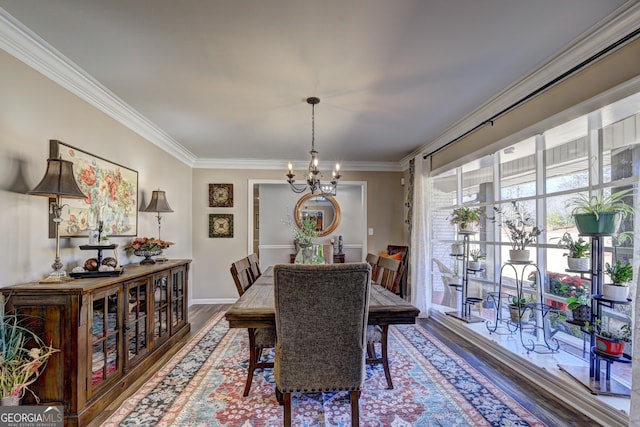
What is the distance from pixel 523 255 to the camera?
2547 millimetres

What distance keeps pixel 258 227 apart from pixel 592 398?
5547 millimetres

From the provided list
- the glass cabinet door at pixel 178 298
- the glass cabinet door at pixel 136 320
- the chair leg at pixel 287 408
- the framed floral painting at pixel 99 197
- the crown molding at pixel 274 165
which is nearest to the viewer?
the chair leg at pixel 287 408

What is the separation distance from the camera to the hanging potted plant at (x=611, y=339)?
177 cm

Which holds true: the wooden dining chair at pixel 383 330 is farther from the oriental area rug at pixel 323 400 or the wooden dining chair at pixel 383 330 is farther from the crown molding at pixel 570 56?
the crown molding at pixel 570 56

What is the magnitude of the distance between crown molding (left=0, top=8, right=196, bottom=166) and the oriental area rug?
2391mm

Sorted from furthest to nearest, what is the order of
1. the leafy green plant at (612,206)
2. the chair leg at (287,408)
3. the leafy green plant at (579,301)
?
the leafy green plant at (579,301)
the leafy green plant at (612,206)
the chair leg at (287,408)

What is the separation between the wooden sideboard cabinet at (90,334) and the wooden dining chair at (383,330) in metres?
1.90

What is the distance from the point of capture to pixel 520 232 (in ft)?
8.63

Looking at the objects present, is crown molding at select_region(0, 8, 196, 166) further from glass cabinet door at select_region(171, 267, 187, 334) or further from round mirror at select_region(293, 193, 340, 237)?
round mirror at select_region(293, 193, 340, 237)

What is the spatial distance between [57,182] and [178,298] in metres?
1.91

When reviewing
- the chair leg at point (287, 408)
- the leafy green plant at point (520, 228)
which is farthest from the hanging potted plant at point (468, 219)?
the chair leg at point (287, 408)

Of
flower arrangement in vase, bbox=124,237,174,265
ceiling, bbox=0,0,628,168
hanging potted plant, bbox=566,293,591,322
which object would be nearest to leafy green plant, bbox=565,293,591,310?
hanging potted plant, bbox=566,293,591,322

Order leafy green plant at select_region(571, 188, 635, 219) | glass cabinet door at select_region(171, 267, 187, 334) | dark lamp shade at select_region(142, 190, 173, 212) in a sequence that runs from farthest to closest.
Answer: dark lamp shade at select_region(142, 190, 173, 212)
glass cabinet door at select_region(171, 267, 187, 334)
leafy green plant at select_region(571, 188, 635, 219)

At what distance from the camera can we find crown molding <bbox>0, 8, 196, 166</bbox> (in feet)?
5.76
